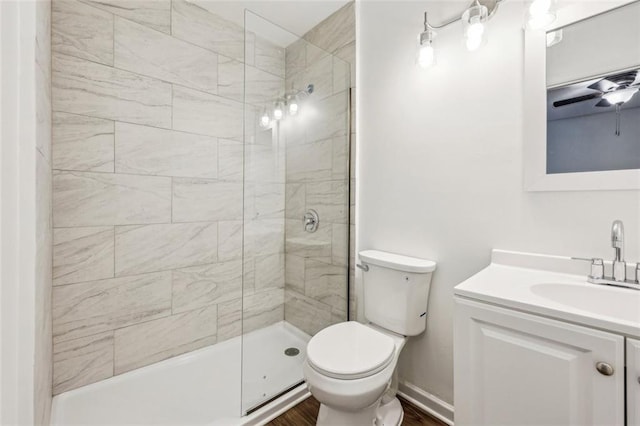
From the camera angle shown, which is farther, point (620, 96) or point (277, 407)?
point (277, 407)

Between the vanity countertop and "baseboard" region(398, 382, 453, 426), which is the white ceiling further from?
"baseboard" region(398, 382, 453, 426)

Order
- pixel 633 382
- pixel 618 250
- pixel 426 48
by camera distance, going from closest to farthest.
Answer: pixel 633 382, pixel 618 250, pixel 426 48

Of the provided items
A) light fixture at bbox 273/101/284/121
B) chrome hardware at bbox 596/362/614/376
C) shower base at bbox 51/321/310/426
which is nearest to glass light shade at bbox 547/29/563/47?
chrome hardware at bbox 596/362/614/376

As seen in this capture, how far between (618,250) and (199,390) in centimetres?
212

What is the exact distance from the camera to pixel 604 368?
2.47 feet

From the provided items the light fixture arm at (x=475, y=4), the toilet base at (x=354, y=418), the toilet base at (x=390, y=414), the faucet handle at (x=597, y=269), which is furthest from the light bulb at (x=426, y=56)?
the toilet base at (x=390, y=414)

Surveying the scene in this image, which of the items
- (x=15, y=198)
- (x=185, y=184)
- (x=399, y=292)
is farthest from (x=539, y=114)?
(x=185, y=184)

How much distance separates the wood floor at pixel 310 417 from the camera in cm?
148

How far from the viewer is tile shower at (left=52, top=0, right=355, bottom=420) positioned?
4.96 ft

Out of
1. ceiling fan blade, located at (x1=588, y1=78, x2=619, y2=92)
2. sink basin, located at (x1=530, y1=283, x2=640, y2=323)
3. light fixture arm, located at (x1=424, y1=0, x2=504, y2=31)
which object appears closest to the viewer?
sink basin, located at (x1=530, y1=283, x2=640, y2=323)

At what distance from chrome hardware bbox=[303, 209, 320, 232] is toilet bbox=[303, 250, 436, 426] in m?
0.39

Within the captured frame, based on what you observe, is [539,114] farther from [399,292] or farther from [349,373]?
[349,373]

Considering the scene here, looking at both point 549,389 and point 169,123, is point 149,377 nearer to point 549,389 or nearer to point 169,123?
point 169,123

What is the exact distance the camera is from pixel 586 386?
78 cm
